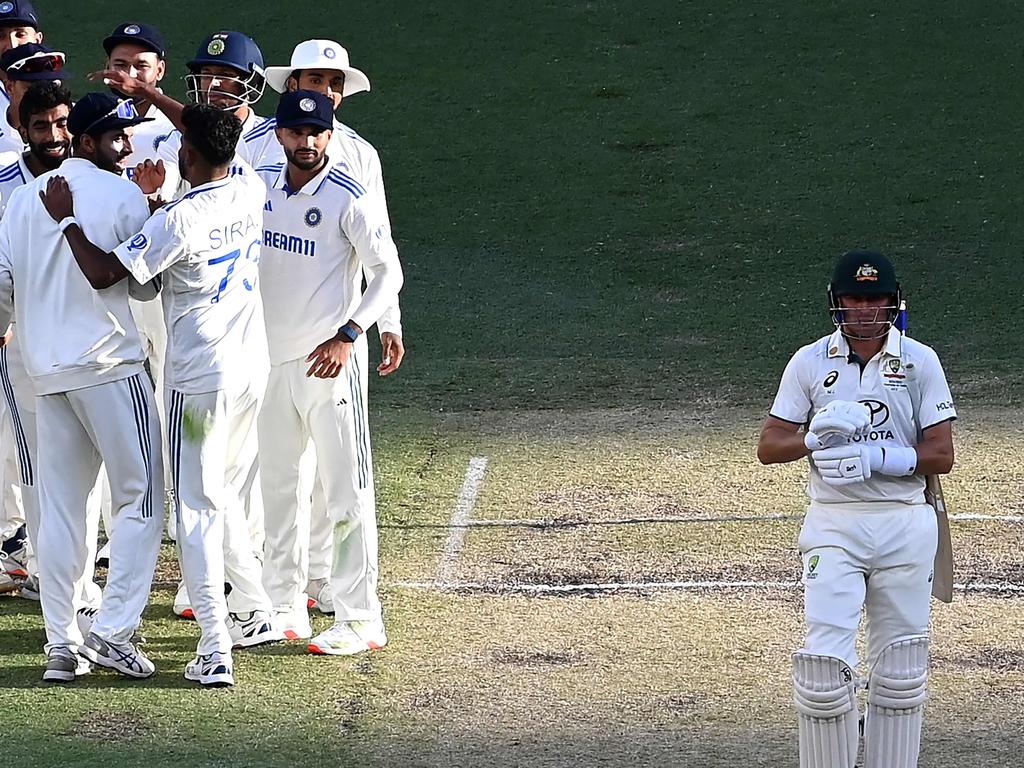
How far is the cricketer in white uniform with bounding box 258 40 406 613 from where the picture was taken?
20.5 ft

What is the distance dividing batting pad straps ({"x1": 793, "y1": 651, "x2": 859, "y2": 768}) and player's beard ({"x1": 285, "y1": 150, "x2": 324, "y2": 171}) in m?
2.64

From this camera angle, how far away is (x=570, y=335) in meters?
11.7

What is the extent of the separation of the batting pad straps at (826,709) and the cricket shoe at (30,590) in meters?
3.62

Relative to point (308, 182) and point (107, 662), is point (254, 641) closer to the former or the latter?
point (107, 662)

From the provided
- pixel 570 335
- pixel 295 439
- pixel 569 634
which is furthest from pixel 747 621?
pixel 570 335

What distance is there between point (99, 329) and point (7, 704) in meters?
1.37

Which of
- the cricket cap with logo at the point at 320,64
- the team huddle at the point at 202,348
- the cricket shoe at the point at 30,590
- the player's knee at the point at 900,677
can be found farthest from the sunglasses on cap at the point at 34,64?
the player's knee at the point at 900,677

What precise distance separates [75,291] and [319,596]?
1877mm

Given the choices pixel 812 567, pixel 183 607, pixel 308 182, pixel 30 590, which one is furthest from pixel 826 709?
pixel 30 590

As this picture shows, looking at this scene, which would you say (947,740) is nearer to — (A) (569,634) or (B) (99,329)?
(A) (569,634)

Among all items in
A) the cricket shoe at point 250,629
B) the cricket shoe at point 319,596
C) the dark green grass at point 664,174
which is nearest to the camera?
the cricket shoe at point 250,629

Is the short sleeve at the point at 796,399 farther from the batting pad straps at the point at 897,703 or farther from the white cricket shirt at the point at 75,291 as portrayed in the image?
the white cricket shirt at the point at 75,291

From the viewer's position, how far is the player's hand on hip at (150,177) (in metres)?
5.88

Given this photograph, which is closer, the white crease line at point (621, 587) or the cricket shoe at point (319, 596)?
the cricket shoe at point (319, 596)
